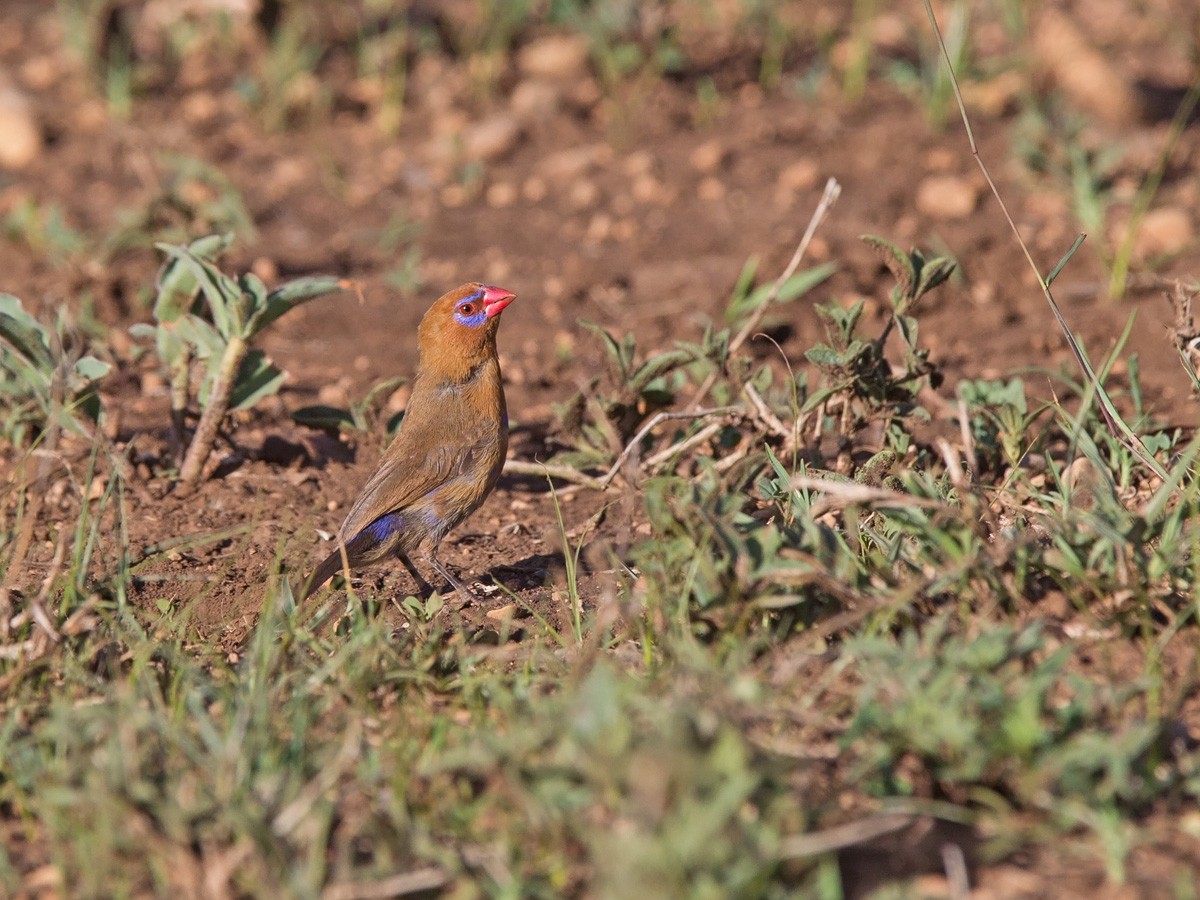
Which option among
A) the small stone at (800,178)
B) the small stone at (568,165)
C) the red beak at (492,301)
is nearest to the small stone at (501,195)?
the small stone at (568,165)

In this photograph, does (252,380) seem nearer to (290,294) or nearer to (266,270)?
(290,294)

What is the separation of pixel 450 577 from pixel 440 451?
1.34ft

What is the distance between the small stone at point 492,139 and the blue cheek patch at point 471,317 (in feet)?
9.10

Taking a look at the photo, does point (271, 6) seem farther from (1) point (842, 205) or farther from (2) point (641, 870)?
(2) point (641, 870)

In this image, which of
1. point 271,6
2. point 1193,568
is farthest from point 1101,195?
point 271,6

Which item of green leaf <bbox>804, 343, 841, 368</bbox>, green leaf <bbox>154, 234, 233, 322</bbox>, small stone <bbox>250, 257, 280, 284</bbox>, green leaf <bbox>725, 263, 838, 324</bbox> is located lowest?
small stone <bbox>250, 257, 280, 284</bbox>

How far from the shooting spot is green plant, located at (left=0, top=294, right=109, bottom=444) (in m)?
4.30

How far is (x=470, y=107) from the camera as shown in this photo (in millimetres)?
7898

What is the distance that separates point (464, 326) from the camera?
15.7ft

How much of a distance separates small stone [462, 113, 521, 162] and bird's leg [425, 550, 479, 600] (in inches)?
133

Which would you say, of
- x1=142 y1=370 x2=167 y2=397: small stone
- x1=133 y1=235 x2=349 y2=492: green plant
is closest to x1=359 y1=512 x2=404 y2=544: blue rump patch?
x1=133 y1=235 x2=349 y2=492: green plant

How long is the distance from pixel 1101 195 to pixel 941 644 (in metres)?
3.74

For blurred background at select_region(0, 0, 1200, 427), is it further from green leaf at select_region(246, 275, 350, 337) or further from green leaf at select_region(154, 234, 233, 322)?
green leaf at select_region(246, 275, 350, 337)

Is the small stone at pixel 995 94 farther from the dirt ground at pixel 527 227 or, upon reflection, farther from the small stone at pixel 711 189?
the small stone at pixel 711 189
